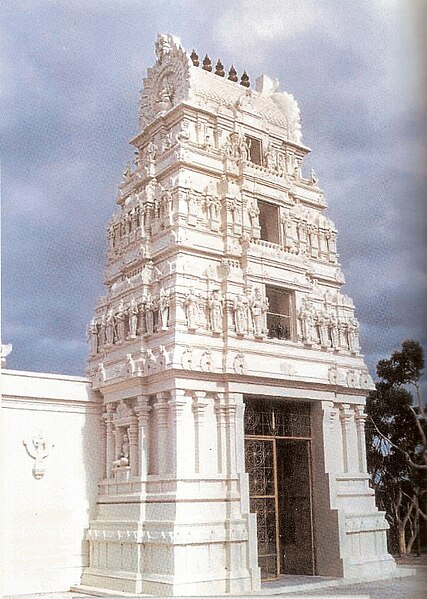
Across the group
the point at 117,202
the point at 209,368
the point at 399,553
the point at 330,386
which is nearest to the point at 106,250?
the point at 117,202

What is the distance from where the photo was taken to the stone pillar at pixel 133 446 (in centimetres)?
865

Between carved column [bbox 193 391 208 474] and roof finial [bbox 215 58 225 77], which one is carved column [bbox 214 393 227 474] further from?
roof finial [bbox 215 58 225 77]

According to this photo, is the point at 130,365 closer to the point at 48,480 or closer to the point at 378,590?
the point at 48,480

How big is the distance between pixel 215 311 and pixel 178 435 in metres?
1.41

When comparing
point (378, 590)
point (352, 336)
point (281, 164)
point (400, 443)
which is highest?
point (281, 164)

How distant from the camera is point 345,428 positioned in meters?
9.24

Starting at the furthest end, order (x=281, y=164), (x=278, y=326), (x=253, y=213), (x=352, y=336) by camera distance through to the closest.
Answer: (x=281, y=164) → (x=352, y=336) → (x=253, y=213) → (x=278, y=326)

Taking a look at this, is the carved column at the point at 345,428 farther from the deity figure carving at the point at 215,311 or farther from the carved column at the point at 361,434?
the deity figure carving at the point at 215,311

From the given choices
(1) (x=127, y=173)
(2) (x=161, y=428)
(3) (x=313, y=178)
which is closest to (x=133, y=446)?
(2) (x=161, y=428)

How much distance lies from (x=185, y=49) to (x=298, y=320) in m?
3.23

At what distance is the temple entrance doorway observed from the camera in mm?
8680

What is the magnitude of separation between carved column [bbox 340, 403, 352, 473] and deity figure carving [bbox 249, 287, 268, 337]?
54.0 inches

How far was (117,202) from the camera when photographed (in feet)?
31.5

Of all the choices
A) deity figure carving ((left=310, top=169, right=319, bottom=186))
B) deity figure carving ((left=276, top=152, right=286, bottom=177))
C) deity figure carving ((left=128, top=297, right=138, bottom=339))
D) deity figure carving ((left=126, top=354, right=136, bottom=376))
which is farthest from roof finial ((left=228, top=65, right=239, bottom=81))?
deity figure carving ((left=126, top=354, right=136, bottom=376))
